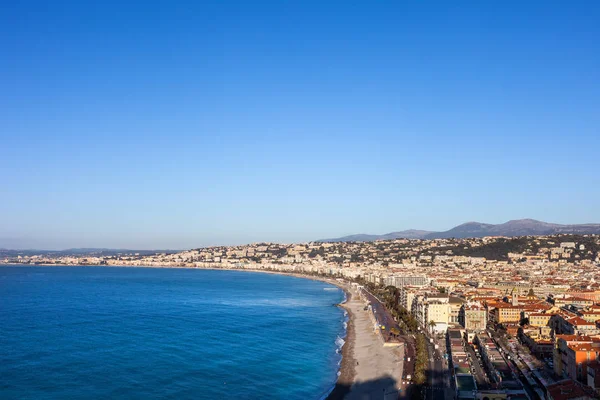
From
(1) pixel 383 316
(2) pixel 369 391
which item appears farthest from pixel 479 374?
(1) pixel 383 316

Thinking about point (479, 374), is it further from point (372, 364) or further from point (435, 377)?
point (372, 364)

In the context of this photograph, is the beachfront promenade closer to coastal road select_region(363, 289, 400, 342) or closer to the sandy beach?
the sandy beach

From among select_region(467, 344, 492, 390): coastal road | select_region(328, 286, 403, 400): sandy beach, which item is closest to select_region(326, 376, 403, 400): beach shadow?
select_region(328, 286, 403, 400): sandy beach

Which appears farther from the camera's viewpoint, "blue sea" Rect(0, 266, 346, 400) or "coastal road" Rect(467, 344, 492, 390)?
"blue sea" Rect(0, 266, 346, 400)

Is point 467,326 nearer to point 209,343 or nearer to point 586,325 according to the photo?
point 586,325

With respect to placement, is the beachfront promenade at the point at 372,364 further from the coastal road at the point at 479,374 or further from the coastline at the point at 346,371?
the coastal road at the point at 479,374

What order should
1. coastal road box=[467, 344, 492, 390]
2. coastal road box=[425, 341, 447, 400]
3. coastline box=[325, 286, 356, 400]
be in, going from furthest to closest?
coastline box=[325, 286, 356, 400], coastal road box=[425, 341, 447, 400], coastal road box=[467, 344, 492, 390]

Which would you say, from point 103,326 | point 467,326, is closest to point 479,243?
point 467,326
